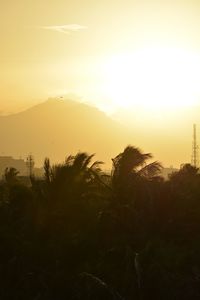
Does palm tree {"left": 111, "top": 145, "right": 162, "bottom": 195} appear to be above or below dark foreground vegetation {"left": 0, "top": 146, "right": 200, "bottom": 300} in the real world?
above

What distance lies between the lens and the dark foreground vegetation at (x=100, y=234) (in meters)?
16.5

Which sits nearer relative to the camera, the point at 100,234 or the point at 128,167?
the point at 100,234

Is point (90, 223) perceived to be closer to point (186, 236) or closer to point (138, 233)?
point (138, 233)

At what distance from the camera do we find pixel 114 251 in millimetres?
17297

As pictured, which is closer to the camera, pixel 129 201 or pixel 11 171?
pixel 129 201

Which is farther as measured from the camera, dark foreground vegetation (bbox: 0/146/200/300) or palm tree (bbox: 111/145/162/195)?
palm tree (bbox: 111/145/162/195)

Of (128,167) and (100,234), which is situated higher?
(128,167)

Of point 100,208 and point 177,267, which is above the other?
point 100,208

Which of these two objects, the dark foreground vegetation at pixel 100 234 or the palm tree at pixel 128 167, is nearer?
the dark foreground vegetation at pixel 100 234

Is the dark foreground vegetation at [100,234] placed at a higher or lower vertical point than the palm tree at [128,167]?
lower

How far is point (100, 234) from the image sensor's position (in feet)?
59.7

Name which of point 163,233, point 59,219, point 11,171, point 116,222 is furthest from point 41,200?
point 11,171

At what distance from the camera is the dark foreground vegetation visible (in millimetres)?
16500

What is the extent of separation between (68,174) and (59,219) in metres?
1.57
